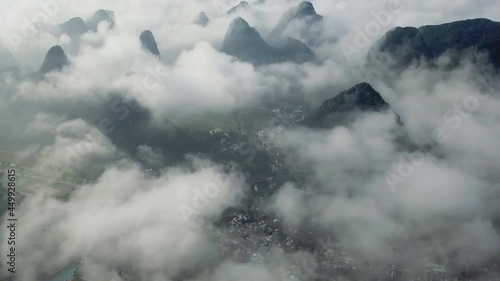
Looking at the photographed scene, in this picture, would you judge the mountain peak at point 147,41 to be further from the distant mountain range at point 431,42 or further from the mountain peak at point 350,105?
the distant mountain range at point 431,42

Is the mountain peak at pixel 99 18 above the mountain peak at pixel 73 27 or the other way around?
above

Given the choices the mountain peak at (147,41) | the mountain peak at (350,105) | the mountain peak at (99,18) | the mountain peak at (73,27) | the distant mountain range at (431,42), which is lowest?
the mountain peak at (350,105)

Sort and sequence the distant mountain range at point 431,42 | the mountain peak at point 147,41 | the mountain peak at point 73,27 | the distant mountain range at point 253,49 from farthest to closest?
the distant mountain range at point 253,49
the mountain peak at point 73,27
the mountain peak at point 147,41
the distant mountain range at point 431,42

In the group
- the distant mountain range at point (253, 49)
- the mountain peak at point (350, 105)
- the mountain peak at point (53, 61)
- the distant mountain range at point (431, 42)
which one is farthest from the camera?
the distant mountain range at point (253, 49)

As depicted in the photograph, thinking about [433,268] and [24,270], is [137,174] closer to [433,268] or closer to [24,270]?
[24,270]

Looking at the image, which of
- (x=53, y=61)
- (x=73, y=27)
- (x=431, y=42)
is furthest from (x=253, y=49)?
(x=53, y=61)

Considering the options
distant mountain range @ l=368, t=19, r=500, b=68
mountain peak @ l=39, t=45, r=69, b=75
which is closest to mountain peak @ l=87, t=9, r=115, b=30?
mountain peak @ l=39, t=45, r=69, b=75

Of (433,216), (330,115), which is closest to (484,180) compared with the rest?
(433,216)

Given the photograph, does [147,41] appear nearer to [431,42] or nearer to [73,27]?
[73,27]

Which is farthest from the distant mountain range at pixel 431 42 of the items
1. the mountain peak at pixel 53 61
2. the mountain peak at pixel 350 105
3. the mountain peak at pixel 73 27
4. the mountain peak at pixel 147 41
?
the mountain peak at pixel 73 27
